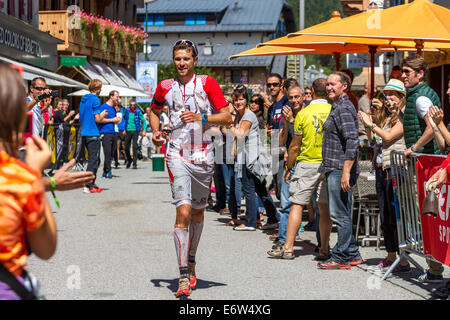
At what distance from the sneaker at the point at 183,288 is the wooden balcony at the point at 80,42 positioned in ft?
88.5

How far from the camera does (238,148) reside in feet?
35.4

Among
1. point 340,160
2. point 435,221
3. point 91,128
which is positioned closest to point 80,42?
point 91,128

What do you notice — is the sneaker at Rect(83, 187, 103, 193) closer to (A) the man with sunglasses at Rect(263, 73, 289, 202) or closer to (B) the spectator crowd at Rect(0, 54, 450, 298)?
(B) the spectator crowd at Rect(0, 54, 450, 298)

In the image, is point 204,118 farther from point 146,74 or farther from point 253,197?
point 146,74

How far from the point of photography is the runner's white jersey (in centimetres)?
664

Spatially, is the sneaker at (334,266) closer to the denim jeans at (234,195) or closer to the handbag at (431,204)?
the handbag at (431,204)

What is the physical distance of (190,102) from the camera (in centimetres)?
670

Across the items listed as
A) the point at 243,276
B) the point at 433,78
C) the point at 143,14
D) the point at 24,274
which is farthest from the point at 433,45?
the point at 143,14

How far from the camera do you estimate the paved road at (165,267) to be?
255 inches

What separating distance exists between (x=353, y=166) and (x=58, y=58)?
27106 mm

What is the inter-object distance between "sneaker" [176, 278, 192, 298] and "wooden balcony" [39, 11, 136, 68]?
88.5 ft

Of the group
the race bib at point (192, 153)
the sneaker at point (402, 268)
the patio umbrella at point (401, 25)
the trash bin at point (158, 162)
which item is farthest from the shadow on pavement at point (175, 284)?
the trash bin at point (158, 162)

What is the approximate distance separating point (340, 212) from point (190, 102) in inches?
79.3

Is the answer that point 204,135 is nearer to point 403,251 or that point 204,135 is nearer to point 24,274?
point 403,251
